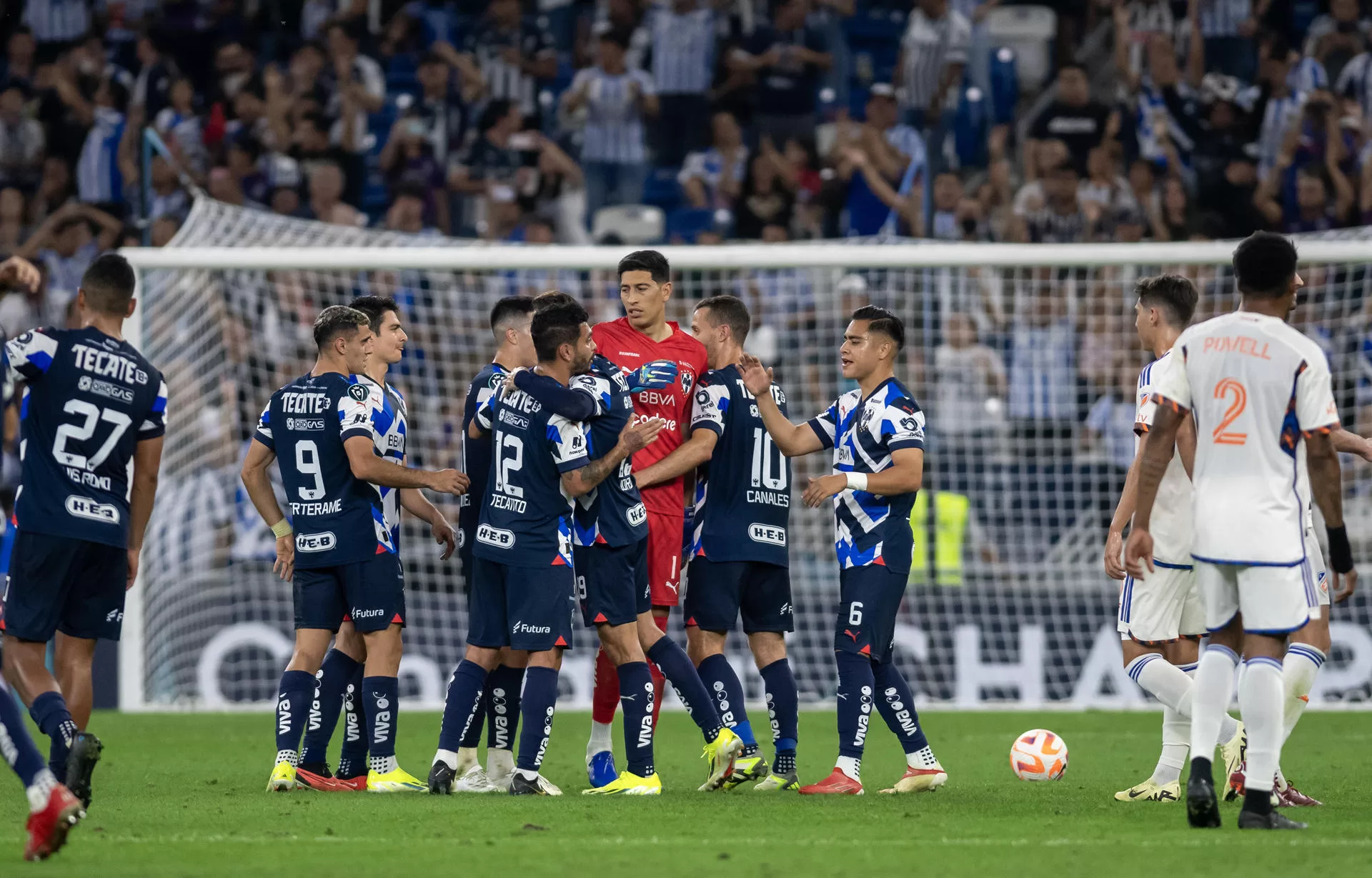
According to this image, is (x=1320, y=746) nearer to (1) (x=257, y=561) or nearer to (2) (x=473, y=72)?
(1) (x=257, y=561)

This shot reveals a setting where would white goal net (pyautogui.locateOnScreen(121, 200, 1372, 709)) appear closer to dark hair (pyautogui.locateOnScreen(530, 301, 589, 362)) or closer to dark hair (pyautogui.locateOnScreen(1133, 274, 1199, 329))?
dark hair (pyautogui.locateOnScreen(530, 301, 589, 362))

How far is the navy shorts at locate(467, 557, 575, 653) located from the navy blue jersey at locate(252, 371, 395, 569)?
2.24ft

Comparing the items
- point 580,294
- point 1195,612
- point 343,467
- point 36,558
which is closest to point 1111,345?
point 580,294

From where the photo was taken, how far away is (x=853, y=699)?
7.56 metres

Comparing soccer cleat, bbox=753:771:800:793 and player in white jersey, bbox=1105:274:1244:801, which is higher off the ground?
player in white jersey, bbox=1105:274:1244:801

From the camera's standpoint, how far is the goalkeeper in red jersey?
8.04m

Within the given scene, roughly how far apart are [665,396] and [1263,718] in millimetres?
3263

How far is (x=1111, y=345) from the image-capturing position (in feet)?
47.0

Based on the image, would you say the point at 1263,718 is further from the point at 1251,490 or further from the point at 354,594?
the point at 354,594

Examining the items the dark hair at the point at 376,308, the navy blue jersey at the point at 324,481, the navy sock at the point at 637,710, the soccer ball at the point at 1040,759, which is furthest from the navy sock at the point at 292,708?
the soccer ball at the point at 1040,759

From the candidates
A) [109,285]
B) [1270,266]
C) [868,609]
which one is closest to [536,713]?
[868,609]

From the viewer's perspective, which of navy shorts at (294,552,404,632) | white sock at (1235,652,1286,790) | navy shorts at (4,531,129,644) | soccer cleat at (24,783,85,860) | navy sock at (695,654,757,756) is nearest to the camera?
soccer cleat at (24,783,85,860)

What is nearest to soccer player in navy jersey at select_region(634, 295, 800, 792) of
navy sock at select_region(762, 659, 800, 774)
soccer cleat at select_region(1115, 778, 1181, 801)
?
navy sock at select_region(762, 659, 800, 774)

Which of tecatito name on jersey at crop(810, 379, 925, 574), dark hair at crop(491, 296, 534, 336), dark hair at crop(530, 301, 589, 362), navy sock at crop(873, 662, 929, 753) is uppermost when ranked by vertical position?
dark hair at crop(491, 296, 534, 336)
